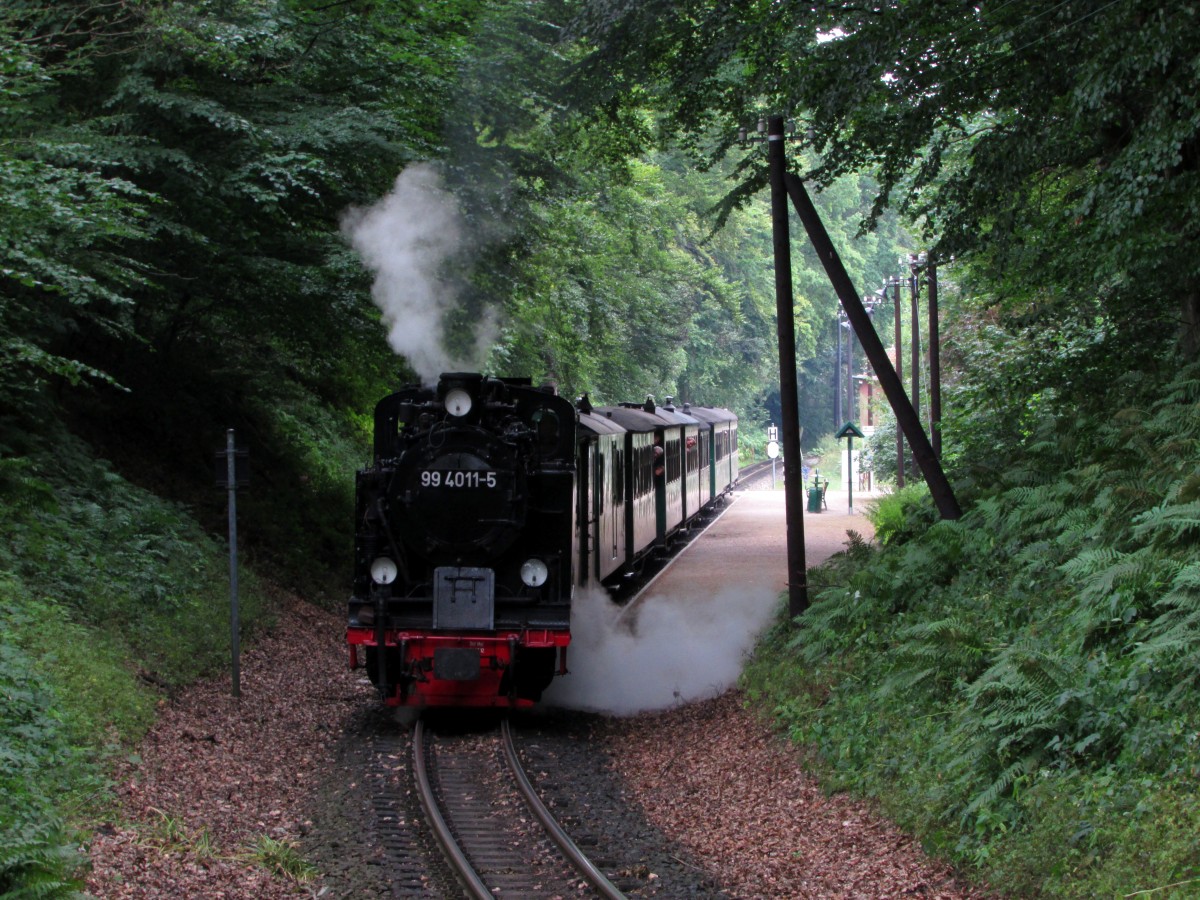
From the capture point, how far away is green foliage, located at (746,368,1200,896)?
6.03 metres

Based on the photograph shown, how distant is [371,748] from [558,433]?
10.6 ft

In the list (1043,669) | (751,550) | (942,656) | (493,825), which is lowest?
(493,825)

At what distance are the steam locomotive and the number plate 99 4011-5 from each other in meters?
0.01

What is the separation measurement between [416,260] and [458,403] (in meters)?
5.37

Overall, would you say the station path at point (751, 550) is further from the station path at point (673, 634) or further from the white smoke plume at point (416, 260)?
the white smoke plume at point (416, 260)

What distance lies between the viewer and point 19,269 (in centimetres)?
1124

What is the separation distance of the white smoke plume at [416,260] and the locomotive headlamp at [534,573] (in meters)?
4.40

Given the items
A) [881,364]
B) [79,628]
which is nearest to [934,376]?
[881,364]

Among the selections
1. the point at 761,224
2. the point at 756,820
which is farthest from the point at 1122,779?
the point at 761,224

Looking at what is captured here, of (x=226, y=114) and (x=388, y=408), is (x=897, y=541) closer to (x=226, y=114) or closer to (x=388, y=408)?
(x=388, y=408)

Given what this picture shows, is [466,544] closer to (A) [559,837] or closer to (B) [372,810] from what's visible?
(B) [372,810]

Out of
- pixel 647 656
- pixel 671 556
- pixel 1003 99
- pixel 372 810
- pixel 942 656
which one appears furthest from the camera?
pixel 671 556

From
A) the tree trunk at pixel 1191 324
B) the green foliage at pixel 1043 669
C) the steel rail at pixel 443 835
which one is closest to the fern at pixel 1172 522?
the green foliage at pixel 1043 669

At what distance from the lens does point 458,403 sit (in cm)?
1045
